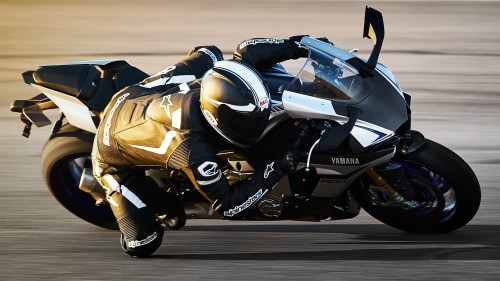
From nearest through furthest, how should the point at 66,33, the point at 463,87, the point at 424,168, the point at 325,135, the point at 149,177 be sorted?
the point at 325,135
the point at 424,168
the point at 149,177
the point at 463,87
the point at 66,33

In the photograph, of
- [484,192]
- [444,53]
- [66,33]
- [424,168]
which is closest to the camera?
[424,168]

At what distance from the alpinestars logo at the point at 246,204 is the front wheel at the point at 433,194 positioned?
Result: 26.9 inches

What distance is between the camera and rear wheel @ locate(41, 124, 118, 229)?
6418 millimetres

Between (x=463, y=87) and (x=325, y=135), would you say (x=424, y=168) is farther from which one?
(x=463, y=87)

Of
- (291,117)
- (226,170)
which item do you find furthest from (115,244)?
(291,117)

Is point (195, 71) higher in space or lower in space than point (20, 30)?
higher

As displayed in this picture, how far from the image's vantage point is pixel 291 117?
5.59 meters

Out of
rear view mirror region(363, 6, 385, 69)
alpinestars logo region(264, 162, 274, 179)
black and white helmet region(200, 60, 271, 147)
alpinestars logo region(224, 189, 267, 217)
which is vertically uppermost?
rear view mirror region(363, 6, 385, 69)

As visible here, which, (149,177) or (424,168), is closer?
(424,168)

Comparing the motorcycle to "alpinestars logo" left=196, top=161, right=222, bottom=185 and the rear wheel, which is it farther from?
"alpinestars logo" left=196, top=161, right=222, bottom=185

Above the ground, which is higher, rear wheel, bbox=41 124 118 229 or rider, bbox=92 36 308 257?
rider, bbox=92 36 308 257

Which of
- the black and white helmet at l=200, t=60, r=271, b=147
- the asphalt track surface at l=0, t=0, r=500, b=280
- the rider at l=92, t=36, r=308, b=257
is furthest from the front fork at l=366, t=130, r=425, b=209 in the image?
the black and white helmet at l=200, t=60, r=271, b=147

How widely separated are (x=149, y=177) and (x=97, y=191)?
15.5 inches

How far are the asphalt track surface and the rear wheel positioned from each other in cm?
10
